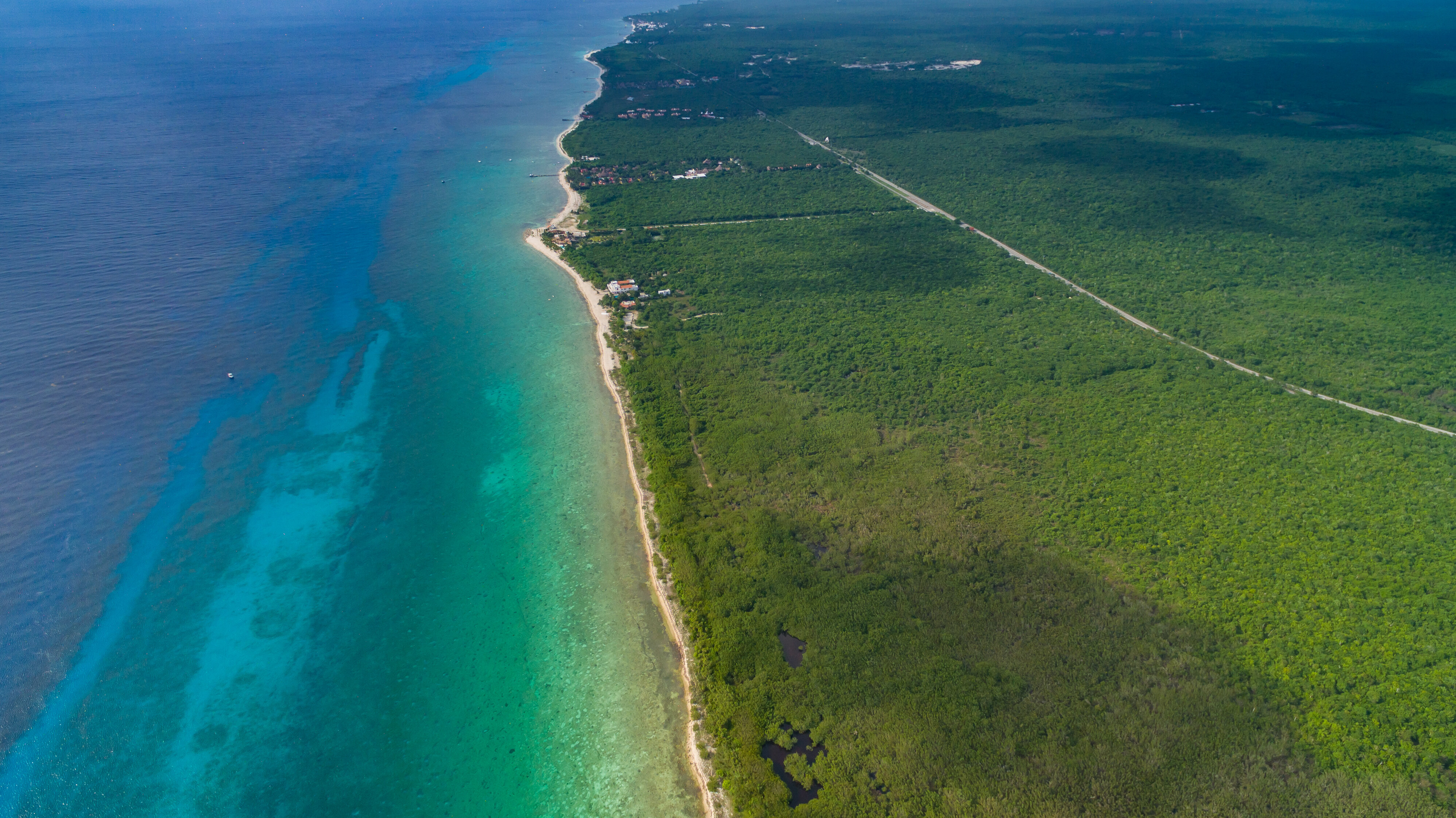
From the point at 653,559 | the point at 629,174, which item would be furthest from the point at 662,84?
the point at 653,559

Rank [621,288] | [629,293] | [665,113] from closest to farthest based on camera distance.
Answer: [629,293] < [621,288] < [665,113]

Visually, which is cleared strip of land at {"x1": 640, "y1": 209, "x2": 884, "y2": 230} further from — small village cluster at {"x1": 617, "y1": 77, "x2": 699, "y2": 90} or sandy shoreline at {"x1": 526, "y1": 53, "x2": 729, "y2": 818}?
small village cluster at {"x1": 617, "y1": 77, "x2": 699, "y2": 90}

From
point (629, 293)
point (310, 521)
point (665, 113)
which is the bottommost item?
point (310, 521)

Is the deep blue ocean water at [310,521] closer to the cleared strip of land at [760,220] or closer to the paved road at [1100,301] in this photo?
the cleared strip of land at [760,220]

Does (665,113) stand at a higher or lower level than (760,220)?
higher

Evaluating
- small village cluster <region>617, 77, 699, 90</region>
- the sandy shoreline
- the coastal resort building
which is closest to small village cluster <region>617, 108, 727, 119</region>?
small village cluster <region>617, 77, 699, 90</region>

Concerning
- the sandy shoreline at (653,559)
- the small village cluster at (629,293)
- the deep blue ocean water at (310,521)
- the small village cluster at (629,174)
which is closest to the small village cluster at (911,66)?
the small village cluster at (629,174)

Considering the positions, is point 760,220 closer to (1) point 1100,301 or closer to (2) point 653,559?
(1) point 1100,301
